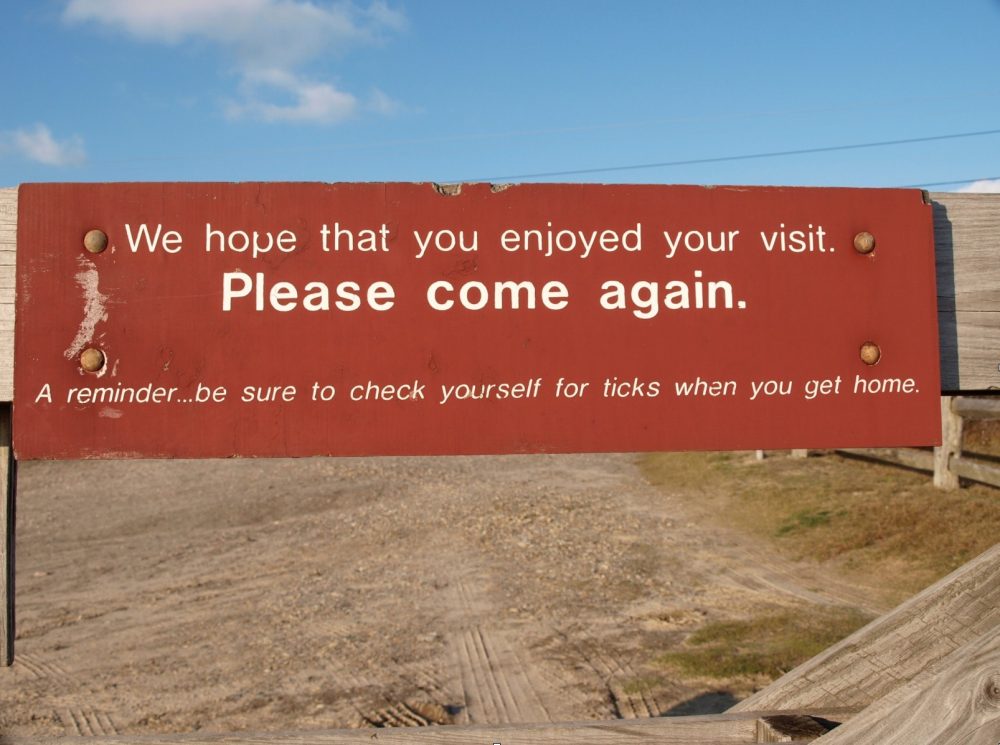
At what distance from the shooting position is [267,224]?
209 cm

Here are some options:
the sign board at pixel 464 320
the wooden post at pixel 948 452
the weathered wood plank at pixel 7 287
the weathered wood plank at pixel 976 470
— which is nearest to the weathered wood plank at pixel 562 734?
the sign board at pixel 464 320

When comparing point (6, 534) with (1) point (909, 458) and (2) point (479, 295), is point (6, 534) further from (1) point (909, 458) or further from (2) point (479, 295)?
(1) point (909, 458)

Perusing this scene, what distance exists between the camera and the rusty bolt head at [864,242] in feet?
7.20

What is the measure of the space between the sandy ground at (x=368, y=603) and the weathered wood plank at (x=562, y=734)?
452 centimetres

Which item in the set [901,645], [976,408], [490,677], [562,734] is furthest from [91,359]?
[976,408]

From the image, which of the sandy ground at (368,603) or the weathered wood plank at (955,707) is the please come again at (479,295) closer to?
the weathered wood plank at (955,707)

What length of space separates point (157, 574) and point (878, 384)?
10.7 metres

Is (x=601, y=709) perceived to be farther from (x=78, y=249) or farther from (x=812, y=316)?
(x=78, y=249)

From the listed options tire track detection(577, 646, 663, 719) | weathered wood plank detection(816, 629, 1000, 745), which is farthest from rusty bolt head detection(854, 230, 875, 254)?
tire track detection(577, 646, 663, 719)

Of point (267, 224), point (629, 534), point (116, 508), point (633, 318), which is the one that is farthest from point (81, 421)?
point (116, 508)

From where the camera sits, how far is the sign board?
205 cm

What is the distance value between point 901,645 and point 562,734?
827 mm

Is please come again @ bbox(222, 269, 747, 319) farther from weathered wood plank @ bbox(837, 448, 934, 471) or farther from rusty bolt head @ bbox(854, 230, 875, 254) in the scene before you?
weathered wood plank @ bbox(837, 448, 934, 471)

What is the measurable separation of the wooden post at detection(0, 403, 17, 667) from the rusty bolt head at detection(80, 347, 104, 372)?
0.81 ft
